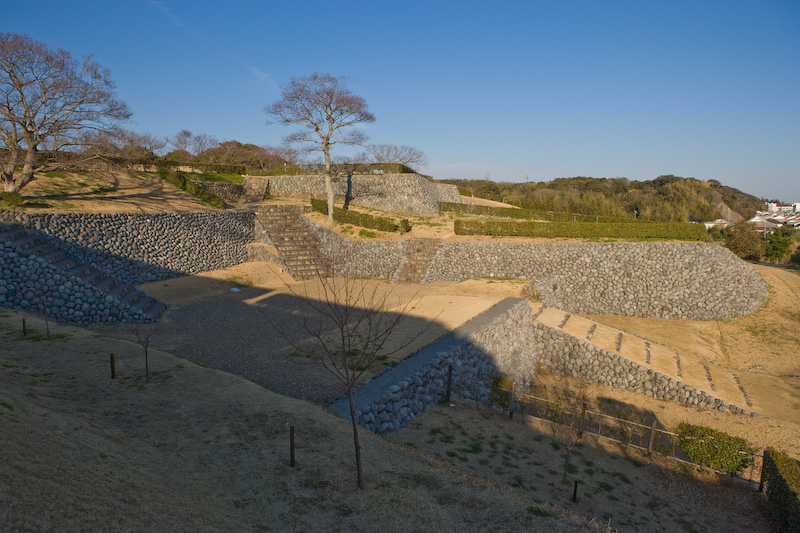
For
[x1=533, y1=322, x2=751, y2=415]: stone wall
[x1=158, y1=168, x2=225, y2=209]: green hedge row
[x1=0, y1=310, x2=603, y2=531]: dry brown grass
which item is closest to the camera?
[x1=0, y1=310, x2=603, y2=531]: dry brown grass

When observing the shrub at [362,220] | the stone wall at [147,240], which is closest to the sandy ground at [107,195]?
the stone wall at [147,240]

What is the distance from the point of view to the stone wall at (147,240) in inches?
674

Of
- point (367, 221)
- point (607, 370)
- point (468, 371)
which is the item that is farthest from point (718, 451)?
point (367, 221)

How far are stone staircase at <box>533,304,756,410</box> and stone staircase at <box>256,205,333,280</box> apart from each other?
12.7 metres

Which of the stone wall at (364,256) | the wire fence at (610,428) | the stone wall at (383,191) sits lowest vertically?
the wire fence at (610,428)

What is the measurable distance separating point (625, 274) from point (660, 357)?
7.44 m

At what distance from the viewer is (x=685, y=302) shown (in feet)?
69.6

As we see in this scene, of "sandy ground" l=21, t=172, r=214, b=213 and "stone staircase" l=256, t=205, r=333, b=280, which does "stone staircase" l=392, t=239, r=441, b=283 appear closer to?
"stone staircase" l=256, t=205, r=333, b=280

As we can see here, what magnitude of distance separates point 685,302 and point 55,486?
967 inches

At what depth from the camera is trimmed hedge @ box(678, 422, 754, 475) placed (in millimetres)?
9758

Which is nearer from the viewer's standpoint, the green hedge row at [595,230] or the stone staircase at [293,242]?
the green hedge row at [595,230]

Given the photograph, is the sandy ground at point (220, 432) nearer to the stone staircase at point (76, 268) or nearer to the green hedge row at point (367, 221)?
the stone staircase at point (76, 268)

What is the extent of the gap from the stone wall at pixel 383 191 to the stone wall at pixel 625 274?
8.19 metres

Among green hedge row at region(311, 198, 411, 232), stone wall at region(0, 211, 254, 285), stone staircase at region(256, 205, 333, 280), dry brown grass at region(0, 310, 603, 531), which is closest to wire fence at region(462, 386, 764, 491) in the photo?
dry brown grass at region(0, 310, 603, 531)
